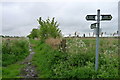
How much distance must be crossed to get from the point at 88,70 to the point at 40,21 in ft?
68.6

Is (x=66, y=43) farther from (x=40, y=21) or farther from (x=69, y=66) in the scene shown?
(x=40, y=21)

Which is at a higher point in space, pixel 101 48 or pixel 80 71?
pixel 101 48

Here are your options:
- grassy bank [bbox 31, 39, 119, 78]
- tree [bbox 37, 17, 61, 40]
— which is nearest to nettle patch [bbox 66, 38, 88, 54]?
grassy bank [bbox 31, 39, 119, 78]

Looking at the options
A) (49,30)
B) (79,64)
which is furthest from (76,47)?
(49,30)

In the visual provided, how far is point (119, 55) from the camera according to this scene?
9.18 meters

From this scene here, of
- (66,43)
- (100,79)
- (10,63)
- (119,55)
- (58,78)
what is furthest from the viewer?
(10,63)

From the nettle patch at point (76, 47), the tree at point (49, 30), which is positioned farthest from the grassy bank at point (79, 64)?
the tree at point (49, 30)

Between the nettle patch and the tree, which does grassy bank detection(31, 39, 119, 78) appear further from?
the tree

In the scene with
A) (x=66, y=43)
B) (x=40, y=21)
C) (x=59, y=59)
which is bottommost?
(x=59, y=59)

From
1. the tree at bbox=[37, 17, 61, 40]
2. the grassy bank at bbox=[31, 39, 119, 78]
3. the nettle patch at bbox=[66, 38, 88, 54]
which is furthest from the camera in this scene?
the tree at bbox=[37, 17, 61, 40]

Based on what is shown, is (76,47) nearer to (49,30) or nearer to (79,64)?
(79,64)

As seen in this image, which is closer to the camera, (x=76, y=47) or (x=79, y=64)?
(x=79, y=64)

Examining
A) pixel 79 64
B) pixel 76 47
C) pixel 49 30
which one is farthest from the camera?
pixel 49 30

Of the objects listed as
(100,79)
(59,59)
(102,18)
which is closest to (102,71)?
(100,79)
